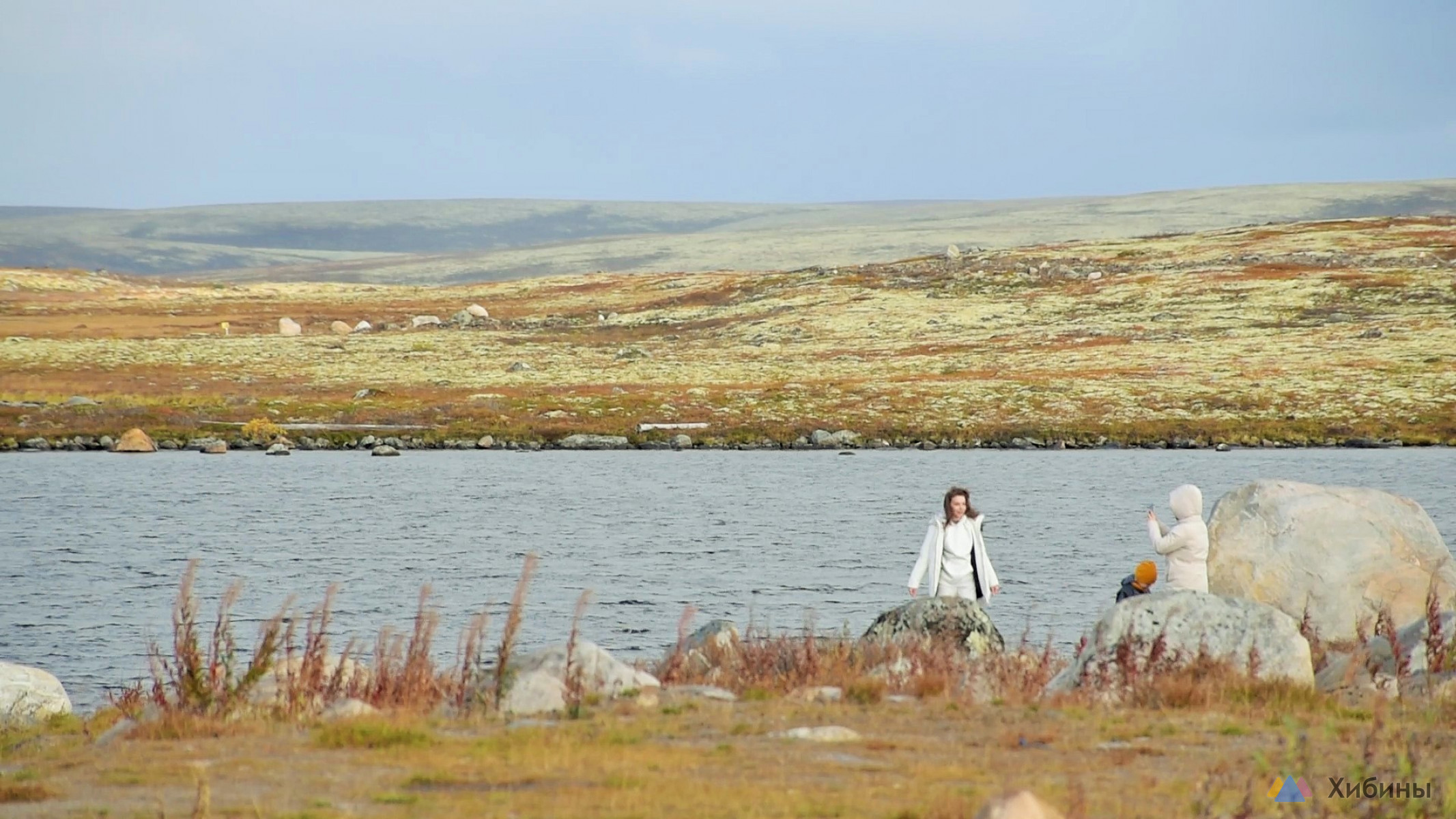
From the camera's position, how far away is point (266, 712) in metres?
14.3

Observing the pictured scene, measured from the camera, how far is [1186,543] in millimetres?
18516

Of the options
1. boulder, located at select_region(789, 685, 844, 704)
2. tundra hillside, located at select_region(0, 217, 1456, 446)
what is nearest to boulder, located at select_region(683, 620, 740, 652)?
boulder, located at select_region(789, 685, 844, 704)

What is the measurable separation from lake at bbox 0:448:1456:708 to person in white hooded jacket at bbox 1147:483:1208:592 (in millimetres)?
1690

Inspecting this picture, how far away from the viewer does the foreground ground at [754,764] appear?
10273 millimetres

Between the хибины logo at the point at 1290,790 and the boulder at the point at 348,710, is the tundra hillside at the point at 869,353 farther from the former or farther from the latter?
the хибины logo at the point at 1290,790

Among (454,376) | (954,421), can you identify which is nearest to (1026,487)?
(954,421)

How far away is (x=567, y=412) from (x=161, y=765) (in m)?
62.9

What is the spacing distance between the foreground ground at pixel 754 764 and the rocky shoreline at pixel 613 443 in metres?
52.6

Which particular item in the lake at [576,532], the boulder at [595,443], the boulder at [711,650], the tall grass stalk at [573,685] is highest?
the tall grass stalk at [573,685]

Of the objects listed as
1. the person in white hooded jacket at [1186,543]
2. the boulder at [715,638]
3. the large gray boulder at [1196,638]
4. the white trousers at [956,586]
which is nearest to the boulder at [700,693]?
the boulder at [715,638]

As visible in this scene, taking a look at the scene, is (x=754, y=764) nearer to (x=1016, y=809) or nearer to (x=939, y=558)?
(x=1016, y=809)

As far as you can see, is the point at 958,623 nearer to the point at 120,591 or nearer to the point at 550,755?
the point at 550,755

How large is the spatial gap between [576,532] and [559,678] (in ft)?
85.8

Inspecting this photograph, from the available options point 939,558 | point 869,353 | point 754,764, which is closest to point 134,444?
point 869,353
